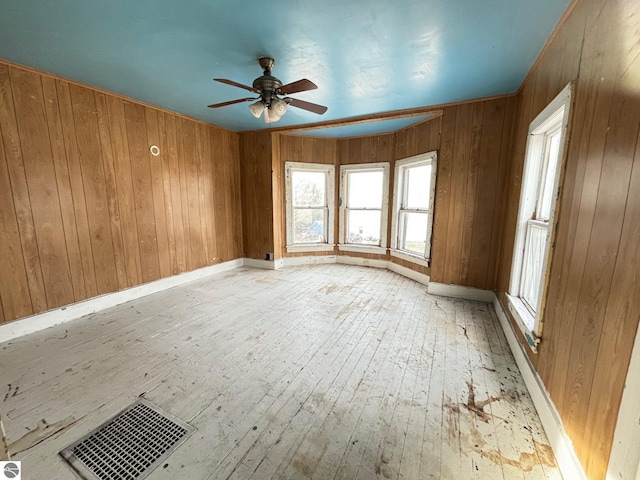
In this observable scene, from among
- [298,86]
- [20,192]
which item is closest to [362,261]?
[298,86]

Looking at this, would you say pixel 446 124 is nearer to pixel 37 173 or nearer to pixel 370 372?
pixel 370 372

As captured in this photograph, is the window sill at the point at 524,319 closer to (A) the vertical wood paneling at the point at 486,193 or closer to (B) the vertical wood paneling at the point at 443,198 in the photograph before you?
(A) the vertical wood paneling at the point at 486,193

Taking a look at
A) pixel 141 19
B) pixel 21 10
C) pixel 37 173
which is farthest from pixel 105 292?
pixel 141 19

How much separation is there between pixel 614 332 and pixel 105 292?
428 cm

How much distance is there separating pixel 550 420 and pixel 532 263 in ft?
4.25

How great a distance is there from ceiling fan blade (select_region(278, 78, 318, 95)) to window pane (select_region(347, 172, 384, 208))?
2860 millimetres

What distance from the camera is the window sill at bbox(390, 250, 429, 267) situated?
389cm

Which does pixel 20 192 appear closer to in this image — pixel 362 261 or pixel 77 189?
pixel 77 189

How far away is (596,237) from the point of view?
117cm

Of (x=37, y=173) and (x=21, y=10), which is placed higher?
(x=21, y=10)

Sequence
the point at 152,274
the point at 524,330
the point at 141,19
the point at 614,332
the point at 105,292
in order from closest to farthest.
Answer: the point at 614,332 → the point at 141,19 → the point at 524,330 → the point at 105,292 → the point at 152,274

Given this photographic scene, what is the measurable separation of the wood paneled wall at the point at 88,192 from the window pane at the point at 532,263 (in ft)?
14.3

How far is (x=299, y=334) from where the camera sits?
2.51 metres

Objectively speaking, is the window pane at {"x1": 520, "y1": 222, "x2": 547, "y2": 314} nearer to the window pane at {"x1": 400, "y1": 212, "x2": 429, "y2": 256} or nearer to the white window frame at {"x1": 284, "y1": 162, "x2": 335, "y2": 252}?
the window pane at {"x1": 400, "y1": 212, "x2": 429, "y2": 256}
